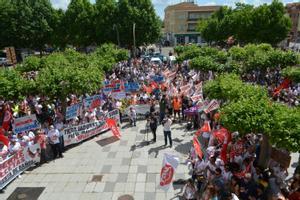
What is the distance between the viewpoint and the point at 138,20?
1784 inches

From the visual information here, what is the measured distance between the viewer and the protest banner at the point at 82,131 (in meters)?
15.2

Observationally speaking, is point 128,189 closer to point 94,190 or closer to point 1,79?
point 94,190

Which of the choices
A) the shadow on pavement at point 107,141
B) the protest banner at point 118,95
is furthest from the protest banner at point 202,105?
the protest banner at point 118,95

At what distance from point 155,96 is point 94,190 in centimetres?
1090

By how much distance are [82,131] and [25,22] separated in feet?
121

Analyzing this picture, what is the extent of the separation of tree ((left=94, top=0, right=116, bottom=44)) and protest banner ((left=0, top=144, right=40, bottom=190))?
3399 centimetres

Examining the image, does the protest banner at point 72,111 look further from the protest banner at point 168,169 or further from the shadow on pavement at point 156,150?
the protest banner at point 168,169

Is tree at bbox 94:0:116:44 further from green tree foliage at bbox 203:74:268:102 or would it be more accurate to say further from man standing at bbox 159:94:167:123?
green tree foliage at bbox 203:74:268:102

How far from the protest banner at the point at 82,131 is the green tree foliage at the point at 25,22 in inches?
1410

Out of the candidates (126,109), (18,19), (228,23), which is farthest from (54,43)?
(126,109)

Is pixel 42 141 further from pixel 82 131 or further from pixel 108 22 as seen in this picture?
pixel 108 22

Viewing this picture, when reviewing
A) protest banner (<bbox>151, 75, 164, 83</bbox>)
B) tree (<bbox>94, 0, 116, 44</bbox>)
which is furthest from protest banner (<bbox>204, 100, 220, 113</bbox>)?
tree (<bbox>94, 0, 116, 44</bbox>)

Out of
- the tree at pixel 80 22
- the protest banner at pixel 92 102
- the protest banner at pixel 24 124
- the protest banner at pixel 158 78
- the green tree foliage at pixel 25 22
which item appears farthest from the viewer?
the tree at pixel 80 22

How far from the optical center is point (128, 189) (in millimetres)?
11531
